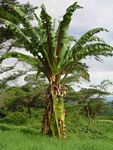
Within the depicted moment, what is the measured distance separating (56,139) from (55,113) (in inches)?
62.8

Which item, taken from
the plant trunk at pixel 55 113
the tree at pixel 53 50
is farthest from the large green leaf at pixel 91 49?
the plant trunk at pixel 55 113

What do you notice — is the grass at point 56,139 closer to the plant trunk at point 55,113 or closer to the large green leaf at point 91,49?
the plant trunk at point 55,113

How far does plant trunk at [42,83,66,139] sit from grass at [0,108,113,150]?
1.67 feet

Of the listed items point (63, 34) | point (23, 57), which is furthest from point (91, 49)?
point (23, 57)

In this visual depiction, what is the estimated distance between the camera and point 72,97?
30.9 m

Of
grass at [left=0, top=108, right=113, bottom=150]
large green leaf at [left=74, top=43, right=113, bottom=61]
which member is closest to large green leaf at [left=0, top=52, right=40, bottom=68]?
large green leaf at [left=74, top=43, right=113, bottom=61]

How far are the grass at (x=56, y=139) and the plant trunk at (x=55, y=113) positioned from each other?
51cm

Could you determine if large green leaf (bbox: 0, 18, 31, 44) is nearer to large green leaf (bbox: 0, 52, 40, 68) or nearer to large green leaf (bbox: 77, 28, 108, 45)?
large green leaf (bbox: 0, 52, 40, 68)

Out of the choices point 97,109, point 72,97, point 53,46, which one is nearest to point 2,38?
point 53,46

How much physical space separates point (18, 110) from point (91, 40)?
1516cm

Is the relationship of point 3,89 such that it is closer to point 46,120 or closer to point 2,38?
point 2,38

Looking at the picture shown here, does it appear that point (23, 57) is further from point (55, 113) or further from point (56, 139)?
point (56, 139)

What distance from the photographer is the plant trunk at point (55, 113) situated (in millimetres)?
20125

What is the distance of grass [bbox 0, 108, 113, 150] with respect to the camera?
14.6 metres
